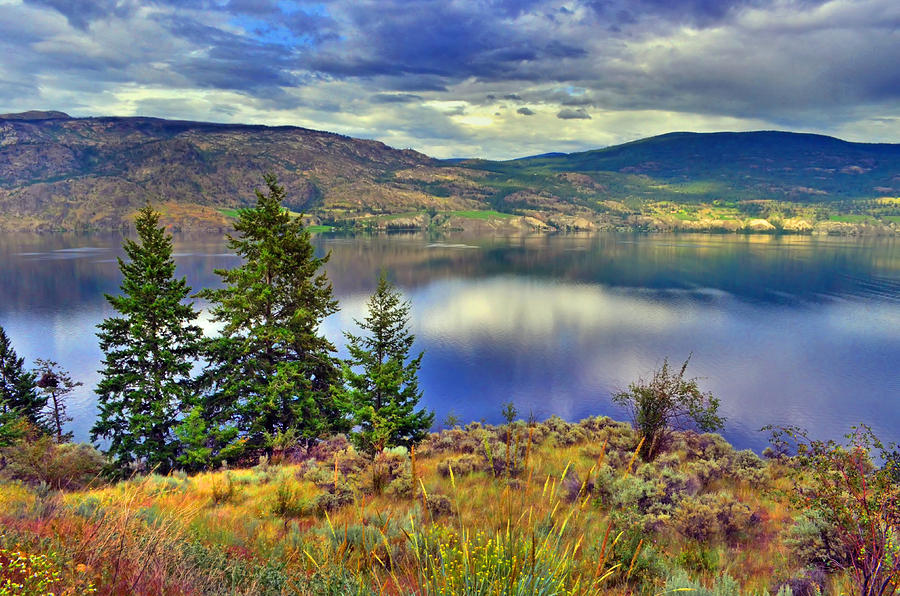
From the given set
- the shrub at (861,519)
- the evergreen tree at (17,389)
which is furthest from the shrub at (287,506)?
the evergreen tree at (17,389)

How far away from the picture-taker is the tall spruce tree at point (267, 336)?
18.1 metres

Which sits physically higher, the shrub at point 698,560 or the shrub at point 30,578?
the shrub at point 30,578

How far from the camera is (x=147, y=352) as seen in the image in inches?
675

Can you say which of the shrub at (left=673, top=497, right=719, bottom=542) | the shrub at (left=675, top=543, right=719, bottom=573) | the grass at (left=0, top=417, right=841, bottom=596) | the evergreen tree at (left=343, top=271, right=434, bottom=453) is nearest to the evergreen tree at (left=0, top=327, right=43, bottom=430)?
the evergreen tree at (left=343, top=271, right=434, bottom=453)

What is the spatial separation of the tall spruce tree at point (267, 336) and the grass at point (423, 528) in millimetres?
3864

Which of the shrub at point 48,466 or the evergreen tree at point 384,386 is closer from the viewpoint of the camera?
the shrub at point 48,466

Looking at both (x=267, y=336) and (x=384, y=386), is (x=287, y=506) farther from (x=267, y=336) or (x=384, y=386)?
(x=267, y=336)

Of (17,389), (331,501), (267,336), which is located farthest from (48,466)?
(17,389)

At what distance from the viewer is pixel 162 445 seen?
1756 cm

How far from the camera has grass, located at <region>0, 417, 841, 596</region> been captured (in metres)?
3.47

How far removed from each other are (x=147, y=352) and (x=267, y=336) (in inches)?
172

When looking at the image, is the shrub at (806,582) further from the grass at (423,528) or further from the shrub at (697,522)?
the shrub at (697,522)

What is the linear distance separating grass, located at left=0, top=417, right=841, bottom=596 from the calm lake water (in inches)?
906

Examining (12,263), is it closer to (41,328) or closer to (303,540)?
(41,328)
